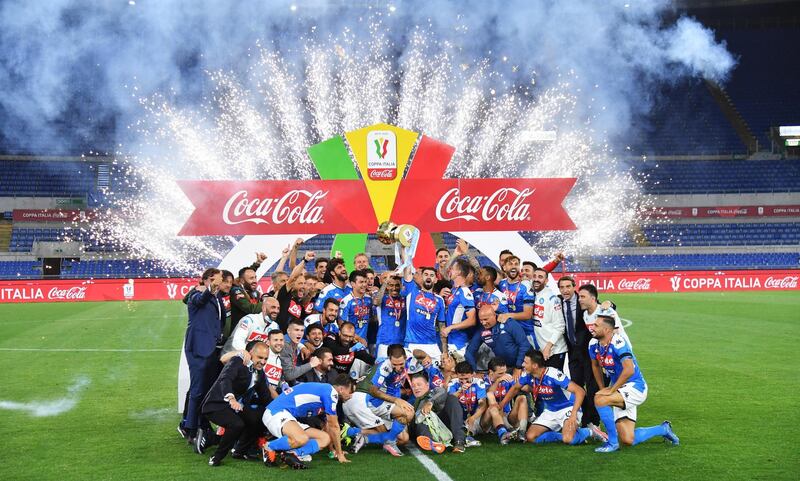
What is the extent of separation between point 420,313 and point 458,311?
0.56 m

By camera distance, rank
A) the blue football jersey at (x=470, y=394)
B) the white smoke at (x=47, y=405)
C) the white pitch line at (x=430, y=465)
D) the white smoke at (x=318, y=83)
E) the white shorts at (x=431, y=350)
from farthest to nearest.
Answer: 1. the white smoke at (x=318, y=83)
2. the white smoke at (x=47, y=405)
3. the white shorts at (x=431, y=350)
4. the blue football jersey at (x=470, y=394)
5. the white pitch line at (x=430, y=465)

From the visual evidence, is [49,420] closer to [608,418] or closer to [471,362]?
[471,362]

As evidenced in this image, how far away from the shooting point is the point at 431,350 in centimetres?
1035

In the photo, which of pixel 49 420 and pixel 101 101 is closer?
pixel 49 420

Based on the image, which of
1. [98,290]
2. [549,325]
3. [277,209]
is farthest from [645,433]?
[98,290]

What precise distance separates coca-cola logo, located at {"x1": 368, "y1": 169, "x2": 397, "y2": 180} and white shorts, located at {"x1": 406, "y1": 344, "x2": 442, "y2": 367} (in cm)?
253

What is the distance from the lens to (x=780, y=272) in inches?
1513

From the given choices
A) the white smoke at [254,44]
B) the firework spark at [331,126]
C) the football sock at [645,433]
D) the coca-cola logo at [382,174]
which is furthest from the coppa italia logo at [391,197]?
the firework spark at [331,126]

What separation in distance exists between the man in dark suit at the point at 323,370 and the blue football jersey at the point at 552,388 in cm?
227

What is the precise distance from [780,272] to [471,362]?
3271 cm

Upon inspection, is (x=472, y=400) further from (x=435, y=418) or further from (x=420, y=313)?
(x=420, y=313)

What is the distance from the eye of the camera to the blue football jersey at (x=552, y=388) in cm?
973

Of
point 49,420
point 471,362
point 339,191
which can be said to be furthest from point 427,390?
point 49,420

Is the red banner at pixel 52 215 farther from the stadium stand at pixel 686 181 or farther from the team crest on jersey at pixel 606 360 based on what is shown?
the team crest on jersey at pixel 606 360
